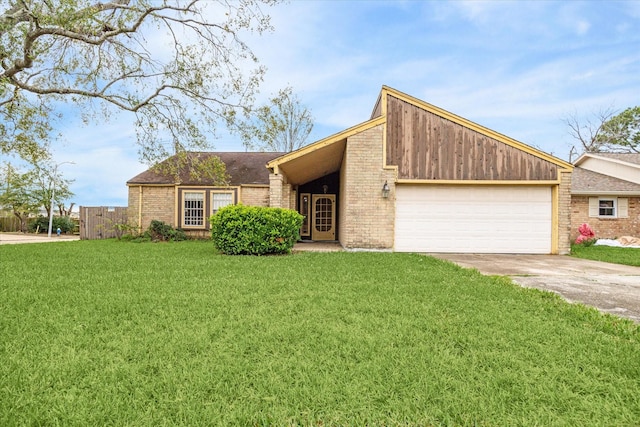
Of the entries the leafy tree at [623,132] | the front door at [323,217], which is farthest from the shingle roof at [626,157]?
the front door at [323,217]

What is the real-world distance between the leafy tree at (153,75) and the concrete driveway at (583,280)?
985 cm

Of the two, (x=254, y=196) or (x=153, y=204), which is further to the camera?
(x=153, y=204)

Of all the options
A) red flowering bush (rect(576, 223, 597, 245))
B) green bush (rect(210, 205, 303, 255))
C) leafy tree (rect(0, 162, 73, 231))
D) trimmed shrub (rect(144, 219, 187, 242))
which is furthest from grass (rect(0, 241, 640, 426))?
leafy tree (rect(0, 162, 73, 231))

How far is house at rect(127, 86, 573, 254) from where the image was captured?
36.9ft

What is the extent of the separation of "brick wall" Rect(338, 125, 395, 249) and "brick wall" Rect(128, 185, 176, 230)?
375 inches

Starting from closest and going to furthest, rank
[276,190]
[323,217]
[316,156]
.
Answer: [276,190]
[316,156]
[323,217]

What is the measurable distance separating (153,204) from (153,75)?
6556mm

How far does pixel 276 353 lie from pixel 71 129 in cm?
1326

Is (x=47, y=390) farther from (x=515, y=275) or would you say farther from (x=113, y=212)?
(x=113, y=212)

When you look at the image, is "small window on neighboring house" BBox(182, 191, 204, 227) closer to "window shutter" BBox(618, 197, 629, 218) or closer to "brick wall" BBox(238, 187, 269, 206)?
"brick wall" BBox(238, 187, 269, 206)

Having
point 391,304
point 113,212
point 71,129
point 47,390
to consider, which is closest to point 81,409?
point 47,390

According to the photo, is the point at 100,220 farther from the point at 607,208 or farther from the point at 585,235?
the point at 607,208

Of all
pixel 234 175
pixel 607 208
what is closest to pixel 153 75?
pixel 234 175

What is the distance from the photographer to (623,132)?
2847 centimetres
